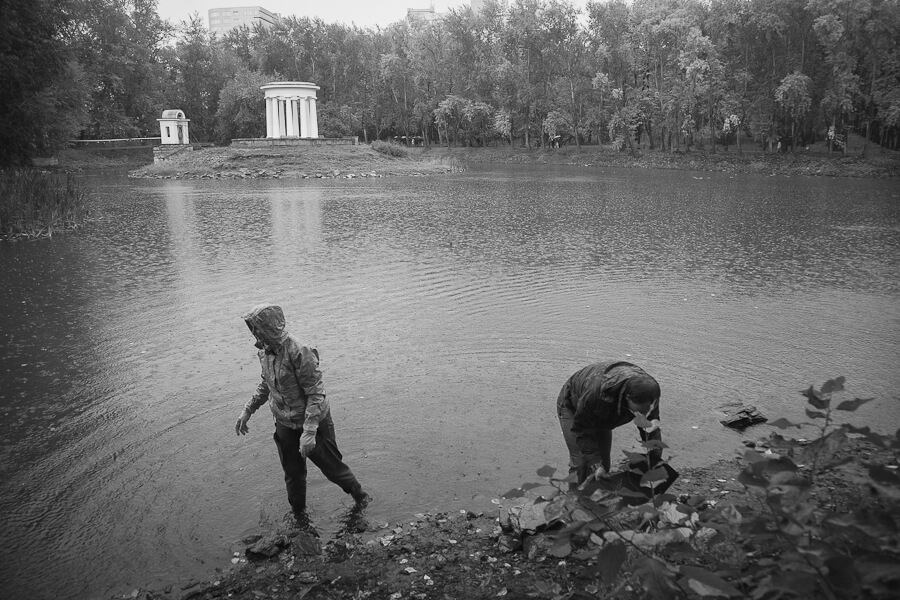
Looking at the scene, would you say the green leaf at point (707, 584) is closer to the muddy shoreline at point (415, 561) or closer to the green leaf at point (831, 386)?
the green leaf at point (831, 386)

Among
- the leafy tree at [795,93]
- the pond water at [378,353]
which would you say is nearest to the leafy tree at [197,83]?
the leafy tree at [795,93]

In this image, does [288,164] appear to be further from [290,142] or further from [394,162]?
[290,142]

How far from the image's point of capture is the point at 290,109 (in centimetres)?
6669

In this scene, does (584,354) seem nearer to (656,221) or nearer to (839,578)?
(839,578)

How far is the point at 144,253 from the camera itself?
17641 millimetres

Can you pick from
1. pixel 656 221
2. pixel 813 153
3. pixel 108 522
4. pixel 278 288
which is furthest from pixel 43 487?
pixel 813 153

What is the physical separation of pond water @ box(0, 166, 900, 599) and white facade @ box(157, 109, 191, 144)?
52.0 metres

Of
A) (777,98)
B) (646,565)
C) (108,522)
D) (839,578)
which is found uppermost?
(777,98)

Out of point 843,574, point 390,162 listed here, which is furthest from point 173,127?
point 843,574

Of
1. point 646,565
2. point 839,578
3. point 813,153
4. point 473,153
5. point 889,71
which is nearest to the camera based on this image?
point 839,578

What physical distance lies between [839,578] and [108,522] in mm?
5355

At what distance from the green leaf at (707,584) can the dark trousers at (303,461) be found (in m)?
3.59

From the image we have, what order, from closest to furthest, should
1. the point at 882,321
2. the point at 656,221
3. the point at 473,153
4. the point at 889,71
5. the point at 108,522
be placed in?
1. the point at 108,522
2. the point at 882,321
3. the point at 656,221
4. the point at 889,71
5. the point at 473,153

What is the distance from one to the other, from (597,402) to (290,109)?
2639 inches
